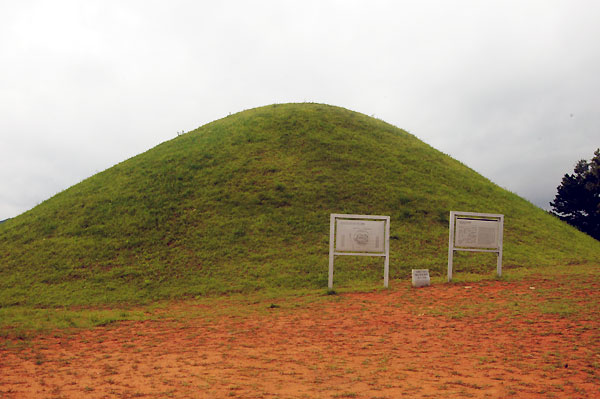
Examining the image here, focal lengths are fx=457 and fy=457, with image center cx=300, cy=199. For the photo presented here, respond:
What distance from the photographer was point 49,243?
17.7 meters

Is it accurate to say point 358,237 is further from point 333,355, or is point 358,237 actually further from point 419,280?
point 333,355

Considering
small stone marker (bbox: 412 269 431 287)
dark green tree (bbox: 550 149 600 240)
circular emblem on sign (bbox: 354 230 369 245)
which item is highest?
dark green tree (bbox: 550 149 600 240)

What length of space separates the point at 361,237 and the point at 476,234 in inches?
136

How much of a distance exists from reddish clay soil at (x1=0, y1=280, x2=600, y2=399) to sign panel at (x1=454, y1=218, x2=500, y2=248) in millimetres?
2601

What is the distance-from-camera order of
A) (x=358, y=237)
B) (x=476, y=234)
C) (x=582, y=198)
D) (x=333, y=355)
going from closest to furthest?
(x=333, y=355)
(x=358, y=237)
(x=476, y=234)
(x=582, y=198)

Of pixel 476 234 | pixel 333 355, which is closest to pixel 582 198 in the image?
A: pixel 476 234

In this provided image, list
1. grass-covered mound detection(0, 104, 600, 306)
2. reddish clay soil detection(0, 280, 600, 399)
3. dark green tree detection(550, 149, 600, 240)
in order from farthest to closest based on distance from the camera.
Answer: dark green tree detection(550, 149, 600, 240) < grass-covered mound detection(0, 104, 600, 306) < reddish clay soil detection(0, 280, 600, 399)

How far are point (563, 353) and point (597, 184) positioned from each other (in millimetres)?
29059

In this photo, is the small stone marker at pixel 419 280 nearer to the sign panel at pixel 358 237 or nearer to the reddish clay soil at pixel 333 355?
the sign panel at pixel 358 237

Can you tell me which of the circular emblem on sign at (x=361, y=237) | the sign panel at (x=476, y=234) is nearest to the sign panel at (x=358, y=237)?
the circular emblem on sign at (x=361, y=237)

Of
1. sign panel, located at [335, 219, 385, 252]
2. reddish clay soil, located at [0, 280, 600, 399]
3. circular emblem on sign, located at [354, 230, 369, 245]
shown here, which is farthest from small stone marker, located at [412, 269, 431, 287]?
reddish clay soil, located at [0, 280, 600, 399]

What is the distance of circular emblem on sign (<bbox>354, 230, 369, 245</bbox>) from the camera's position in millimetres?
12578

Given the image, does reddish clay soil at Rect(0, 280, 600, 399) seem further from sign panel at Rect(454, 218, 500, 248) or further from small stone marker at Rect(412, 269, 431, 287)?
sign panel at Rect(454, 218, 500, 248)

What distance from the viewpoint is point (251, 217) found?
1838cm
